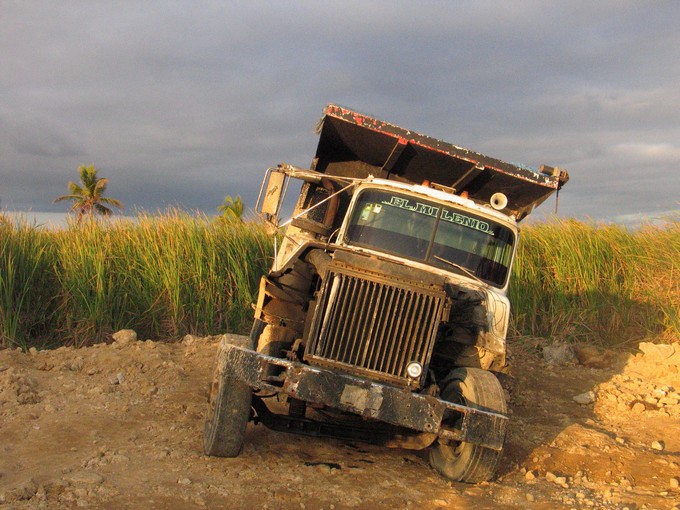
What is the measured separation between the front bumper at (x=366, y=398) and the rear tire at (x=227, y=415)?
189 millimetres

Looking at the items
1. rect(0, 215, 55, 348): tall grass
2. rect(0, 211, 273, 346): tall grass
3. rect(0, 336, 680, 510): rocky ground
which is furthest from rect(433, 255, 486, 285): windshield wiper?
rect(0, 215, 55, 348): tall grass

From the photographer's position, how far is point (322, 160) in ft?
28.2

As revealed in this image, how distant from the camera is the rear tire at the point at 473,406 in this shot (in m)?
4.99

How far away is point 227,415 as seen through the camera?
494cm

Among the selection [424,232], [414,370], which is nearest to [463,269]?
[424,232]

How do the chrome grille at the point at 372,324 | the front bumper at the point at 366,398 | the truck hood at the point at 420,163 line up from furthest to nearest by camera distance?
1. the truck hood at the point at 420,163
2. the chrome grille at the point at 372,324
3. the front bumper at the point at 366,398

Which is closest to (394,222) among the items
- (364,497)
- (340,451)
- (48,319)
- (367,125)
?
(367,125)

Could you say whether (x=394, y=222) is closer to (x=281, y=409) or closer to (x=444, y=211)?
(x=444, y=211)

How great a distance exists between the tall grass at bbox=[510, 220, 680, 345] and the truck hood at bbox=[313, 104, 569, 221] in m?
4.14

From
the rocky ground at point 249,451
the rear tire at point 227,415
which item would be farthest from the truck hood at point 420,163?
the rear tire at point 227,415

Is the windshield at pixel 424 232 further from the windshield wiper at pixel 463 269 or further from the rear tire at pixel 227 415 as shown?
the rear tire at pixel 227 415

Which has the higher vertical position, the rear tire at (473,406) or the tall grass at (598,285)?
the tall grass at (598,285)

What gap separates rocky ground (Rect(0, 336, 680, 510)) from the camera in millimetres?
4535

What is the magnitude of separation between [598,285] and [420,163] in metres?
5.86
